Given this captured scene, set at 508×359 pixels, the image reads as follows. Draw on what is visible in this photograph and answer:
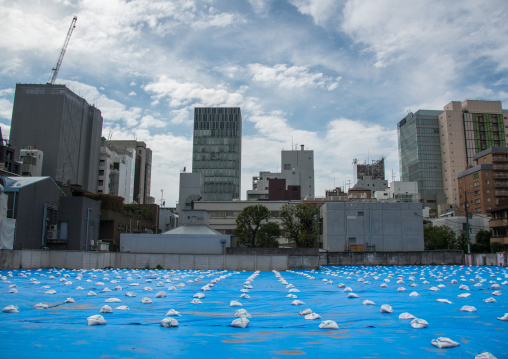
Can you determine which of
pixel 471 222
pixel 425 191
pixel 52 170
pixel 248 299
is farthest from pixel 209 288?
pixel 425 191

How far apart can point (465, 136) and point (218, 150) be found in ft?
260

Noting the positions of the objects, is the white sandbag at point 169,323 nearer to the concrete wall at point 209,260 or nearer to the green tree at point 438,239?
the concrete wall at point 209,260

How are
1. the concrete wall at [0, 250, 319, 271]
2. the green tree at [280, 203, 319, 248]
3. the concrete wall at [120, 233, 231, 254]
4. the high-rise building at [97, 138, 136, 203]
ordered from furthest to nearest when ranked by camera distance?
1. the high-rise building at [97, 138, 136, 203]
2. the green tree at [280, 203, 319, 248]
3. the concrete wall at [120, 233, 231, 254]
4. the concrete wall at [0, 250, 319, 271]

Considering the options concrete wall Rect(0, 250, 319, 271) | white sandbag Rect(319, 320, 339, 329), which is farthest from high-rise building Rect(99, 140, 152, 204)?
white sandbag Rect(319, 320, 339, 329)

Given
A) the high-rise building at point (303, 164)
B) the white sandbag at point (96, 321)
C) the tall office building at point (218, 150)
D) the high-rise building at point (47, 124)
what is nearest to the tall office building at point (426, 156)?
the high-rise building at point (303, 164)

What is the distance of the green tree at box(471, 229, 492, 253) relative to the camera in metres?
67.1

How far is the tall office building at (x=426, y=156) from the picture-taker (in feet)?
393

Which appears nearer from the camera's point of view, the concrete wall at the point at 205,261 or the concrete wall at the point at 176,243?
the concrete wall at the point at 205,261

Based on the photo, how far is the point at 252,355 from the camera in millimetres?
7430

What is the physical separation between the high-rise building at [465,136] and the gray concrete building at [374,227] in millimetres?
63933

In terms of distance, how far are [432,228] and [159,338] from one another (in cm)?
7146

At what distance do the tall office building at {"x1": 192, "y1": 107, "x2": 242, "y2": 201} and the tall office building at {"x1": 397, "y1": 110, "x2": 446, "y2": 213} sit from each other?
5885cm

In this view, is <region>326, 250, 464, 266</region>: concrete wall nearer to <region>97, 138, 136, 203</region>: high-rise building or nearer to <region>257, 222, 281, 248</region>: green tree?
<region>257, 222, 281, 248</region>: green tree

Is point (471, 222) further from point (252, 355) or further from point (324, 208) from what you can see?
point (252, 355)
